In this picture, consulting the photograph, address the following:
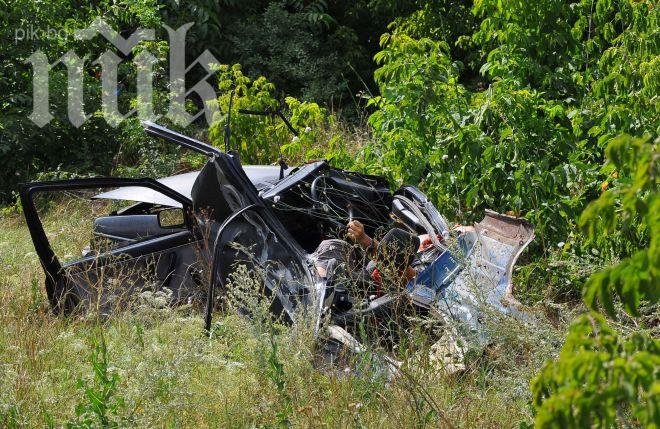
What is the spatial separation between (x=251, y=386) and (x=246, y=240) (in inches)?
54.9

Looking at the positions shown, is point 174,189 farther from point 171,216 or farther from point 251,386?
point 251,386

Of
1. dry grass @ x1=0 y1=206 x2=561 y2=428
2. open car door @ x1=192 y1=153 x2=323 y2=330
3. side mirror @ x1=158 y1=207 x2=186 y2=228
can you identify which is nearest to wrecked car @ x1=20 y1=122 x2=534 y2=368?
open car door @ x1=192 y1=153 x2=323 y2=330

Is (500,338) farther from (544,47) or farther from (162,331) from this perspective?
(544,47)

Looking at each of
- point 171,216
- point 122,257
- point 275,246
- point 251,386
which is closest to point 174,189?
point 122,257

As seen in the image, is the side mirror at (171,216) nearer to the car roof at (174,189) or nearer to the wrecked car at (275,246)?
the car roof at (174,189)

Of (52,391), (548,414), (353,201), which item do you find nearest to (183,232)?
(353,201)

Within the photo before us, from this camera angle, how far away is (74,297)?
6023 mm

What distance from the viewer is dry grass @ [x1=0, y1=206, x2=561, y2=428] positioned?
4008 mm

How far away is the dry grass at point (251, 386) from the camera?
13.1ft

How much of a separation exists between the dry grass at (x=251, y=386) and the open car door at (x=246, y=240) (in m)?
0.39

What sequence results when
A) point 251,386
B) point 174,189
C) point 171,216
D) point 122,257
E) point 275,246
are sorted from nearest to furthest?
point 251,386, point 275,246, point 122,257, point 174,189, point 171,216

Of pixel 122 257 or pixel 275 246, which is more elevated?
pixel 275 246

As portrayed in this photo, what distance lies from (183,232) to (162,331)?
1.29 m

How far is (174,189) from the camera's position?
6.86m
